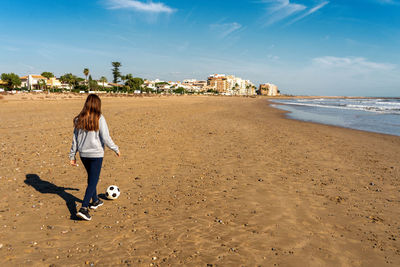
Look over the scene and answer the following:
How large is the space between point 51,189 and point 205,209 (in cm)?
384

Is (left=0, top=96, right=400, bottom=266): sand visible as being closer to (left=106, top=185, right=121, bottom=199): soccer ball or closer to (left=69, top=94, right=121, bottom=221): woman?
(left=106, top=185, right=121, bottom=199): soccer ball

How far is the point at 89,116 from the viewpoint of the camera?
4289mm

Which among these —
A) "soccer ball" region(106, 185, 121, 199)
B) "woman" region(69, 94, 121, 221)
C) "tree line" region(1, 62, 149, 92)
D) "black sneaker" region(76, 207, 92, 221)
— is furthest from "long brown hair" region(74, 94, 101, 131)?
"tree line" region(1, 62, 149, 92)

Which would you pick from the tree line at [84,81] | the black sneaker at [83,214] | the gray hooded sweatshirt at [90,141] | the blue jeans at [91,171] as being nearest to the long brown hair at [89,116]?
the gray hooded sweatshirt at [90,141]

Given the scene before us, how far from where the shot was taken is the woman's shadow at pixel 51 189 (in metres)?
5.21

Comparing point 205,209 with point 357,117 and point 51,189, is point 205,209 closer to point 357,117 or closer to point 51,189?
point 51,189

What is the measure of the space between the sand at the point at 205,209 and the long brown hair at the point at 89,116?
182 cm

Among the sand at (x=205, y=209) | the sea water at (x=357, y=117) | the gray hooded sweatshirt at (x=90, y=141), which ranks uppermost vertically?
the gray hooded sweatshirt at (x=90, y=141)

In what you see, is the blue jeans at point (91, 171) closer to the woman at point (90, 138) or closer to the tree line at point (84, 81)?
the woman at point (90, 138)

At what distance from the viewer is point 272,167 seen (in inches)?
309

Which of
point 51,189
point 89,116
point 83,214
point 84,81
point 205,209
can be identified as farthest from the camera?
point 84,81

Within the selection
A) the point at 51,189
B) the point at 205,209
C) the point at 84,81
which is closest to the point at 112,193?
the point at 51,189

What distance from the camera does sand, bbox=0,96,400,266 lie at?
12.1 ft

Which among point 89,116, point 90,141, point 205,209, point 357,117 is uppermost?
point 89,116
